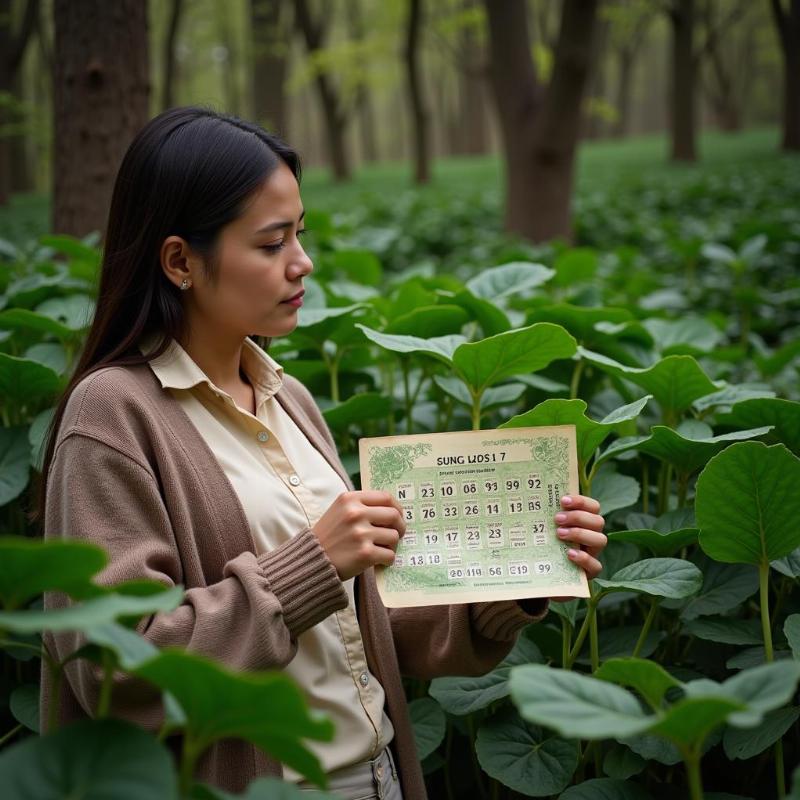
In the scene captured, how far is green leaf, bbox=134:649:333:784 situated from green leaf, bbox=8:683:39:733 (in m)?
1.06

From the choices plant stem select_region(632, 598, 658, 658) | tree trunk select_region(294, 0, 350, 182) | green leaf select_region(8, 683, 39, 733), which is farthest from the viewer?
tree trunk select_region(294, 0, 350, 182)

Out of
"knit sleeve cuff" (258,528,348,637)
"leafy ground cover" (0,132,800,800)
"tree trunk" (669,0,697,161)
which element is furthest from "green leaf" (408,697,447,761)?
"tree trunk" (669,0,697,161)

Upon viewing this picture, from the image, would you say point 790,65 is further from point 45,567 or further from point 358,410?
point 45,567

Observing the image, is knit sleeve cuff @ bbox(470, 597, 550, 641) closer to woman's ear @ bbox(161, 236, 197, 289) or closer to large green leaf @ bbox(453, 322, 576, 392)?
large green leaf @ bbox(453, 322, 576, 392)

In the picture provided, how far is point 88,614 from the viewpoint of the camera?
87cm

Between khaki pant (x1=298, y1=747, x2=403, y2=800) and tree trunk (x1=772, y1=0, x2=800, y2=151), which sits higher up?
tree trunk (x1=772, y1=0, x2=800, y2=151)

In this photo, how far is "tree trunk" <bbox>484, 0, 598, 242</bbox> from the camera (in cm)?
698

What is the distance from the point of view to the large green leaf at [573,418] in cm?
162

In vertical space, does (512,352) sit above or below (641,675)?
above

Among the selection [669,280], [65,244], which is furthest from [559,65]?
[65,244]

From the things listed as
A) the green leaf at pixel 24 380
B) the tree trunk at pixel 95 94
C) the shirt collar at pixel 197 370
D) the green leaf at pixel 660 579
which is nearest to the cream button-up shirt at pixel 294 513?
the shirt collar at pixel 197 370

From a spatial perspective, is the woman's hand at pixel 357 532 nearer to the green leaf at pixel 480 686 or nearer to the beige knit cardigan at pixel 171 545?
the beige knit cardigan at pixel 171 545

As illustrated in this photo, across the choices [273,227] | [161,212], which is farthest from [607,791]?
[161,212]

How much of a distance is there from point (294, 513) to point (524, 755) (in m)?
0.65
